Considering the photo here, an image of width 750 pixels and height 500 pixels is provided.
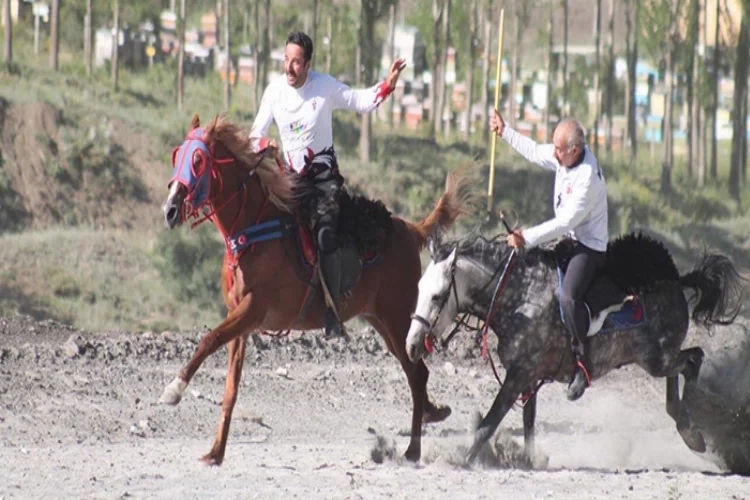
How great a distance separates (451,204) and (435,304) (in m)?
2.12

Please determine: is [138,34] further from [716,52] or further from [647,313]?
[647,313]

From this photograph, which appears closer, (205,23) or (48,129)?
(48,129)

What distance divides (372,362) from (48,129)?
2177cm

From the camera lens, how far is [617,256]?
10.6m

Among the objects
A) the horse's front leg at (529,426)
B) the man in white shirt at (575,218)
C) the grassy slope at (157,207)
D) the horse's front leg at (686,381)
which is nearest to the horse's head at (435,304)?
the man in white shirt at (575,218)

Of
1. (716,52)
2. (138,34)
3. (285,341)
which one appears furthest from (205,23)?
(285,341)

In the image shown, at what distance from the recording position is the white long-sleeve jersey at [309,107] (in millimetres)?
10633

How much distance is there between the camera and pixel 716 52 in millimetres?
49062

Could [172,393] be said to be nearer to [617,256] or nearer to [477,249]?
[477,249]

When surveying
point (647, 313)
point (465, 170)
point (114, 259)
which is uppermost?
point (465, 170)

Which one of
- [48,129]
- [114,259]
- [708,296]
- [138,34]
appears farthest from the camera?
[138,34]

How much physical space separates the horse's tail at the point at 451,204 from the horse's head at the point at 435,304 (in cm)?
169

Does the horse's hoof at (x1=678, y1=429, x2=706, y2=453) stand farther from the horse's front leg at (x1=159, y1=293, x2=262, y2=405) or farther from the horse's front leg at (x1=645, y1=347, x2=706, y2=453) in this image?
the horse's front leg at (x1=159, y1=293, x2=262, y2=405)

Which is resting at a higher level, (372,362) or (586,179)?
(586,179)
